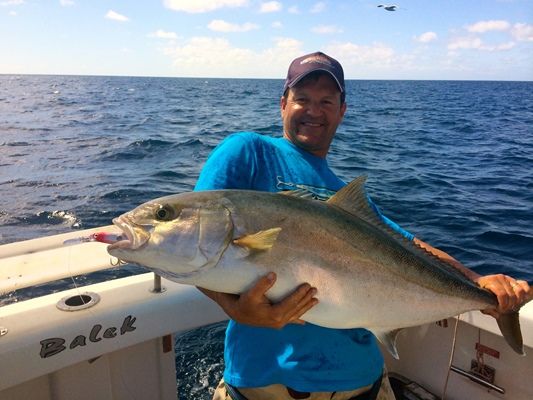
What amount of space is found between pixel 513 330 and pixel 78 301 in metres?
2.63

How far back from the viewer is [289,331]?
8.04 ft

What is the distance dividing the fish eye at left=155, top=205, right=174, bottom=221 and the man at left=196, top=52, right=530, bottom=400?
402 mm

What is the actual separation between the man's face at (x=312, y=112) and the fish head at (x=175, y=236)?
108 cm

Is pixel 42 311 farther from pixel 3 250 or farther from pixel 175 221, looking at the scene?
pixel 175 221

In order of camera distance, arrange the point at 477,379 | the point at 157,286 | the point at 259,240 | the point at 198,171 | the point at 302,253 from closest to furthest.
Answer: the point at 259,240 < the point at 302,253 < the point at 157,286 < the point at 477,379 < the point at 198,171

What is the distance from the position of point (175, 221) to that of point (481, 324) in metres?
2.55

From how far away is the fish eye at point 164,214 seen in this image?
204 cm

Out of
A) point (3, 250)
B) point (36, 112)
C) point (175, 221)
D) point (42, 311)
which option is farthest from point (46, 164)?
point (36, 112)

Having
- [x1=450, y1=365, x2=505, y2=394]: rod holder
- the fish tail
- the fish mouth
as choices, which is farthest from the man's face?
[x1=450, y1=365, x2=505, y2=394]: rod holder

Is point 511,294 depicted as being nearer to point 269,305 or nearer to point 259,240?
point 269,305

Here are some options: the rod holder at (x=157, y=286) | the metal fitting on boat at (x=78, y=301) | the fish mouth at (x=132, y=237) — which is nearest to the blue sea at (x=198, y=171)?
the rod holder at (x=157, y=286)

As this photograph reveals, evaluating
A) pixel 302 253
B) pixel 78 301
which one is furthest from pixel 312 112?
pixel 78 301

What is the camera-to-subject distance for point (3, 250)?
344 cm

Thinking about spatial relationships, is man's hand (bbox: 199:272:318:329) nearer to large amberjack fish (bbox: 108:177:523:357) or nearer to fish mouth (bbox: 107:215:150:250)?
large amberjack fish (bbox: 108:177:523:357)
